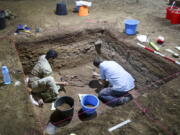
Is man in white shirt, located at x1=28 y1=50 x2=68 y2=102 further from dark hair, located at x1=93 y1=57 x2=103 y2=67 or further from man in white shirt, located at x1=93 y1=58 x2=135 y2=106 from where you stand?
dark hair, located at x1=93 y1=57 x2=103 y2=67

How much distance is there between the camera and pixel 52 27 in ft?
19.0

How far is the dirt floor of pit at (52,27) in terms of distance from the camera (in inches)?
113

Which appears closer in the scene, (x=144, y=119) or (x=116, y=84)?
(x=144, y=119)

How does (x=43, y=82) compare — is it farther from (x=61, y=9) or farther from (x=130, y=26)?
(x=61, y=9)

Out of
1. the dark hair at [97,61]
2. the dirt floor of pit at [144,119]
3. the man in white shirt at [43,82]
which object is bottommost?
the dark hair at [97,61]

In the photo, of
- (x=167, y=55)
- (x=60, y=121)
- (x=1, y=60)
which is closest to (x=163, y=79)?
(x=167, y=55)

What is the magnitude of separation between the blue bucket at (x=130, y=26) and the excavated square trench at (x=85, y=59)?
0.40m

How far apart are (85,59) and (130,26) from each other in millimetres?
1869

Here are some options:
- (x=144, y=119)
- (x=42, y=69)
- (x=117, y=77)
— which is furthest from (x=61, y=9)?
(x=144, y=119)

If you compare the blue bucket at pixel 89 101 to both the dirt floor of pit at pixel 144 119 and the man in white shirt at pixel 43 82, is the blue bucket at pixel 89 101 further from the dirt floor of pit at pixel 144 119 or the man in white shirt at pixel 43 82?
the dirt floor of pit at pixel 144 119

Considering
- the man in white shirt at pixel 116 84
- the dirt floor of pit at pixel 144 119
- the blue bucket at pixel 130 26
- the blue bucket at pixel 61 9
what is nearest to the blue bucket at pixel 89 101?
the man in white shirt at pixel 116 84

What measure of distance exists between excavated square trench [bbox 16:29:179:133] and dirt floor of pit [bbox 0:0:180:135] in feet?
1.00

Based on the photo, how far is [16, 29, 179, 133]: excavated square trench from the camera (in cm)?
455

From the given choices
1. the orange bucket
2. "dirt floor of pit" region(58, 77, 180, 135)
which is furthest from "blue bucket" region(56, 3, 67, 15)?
"dirt floor of pit" region(58, 77, 180, 135)
